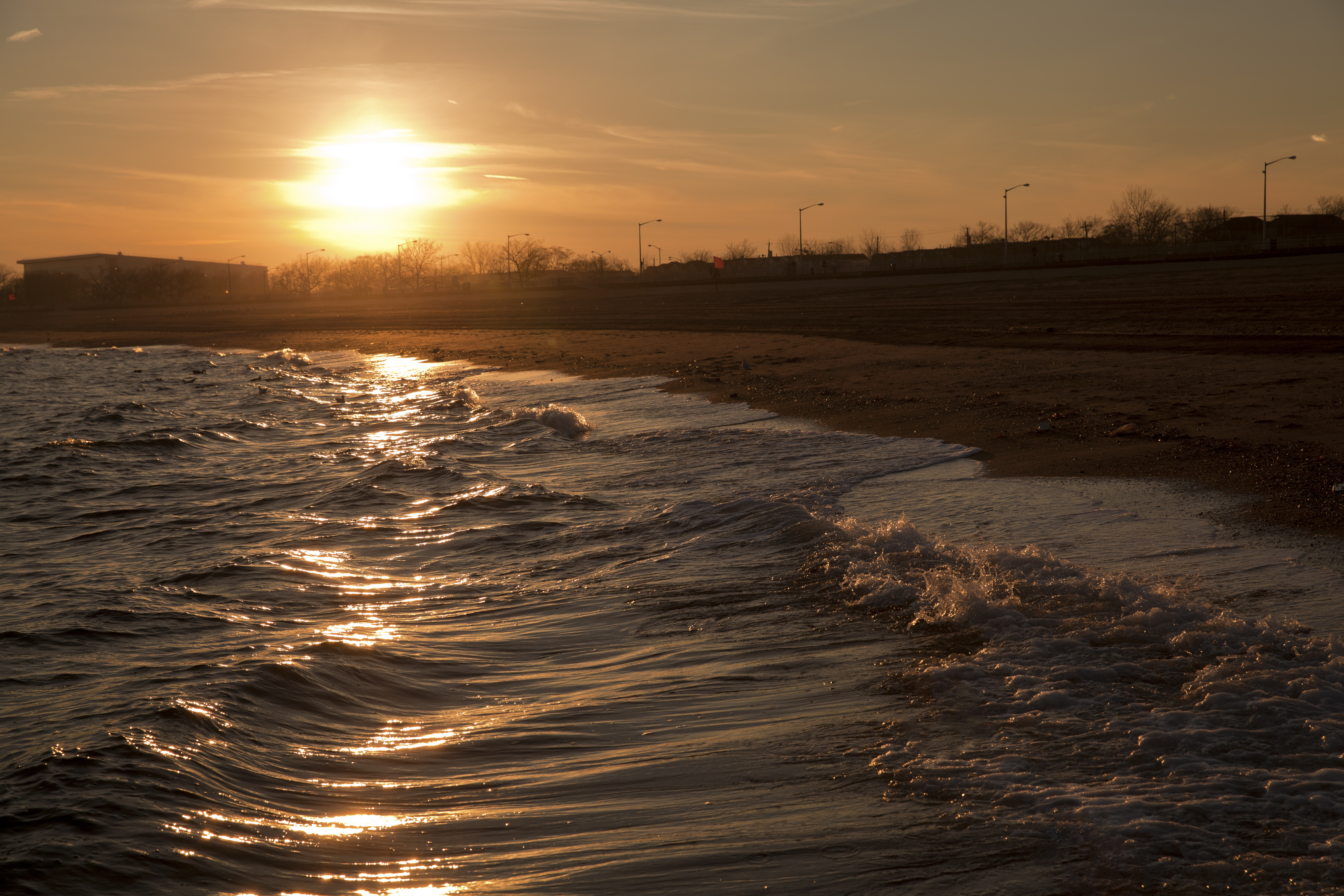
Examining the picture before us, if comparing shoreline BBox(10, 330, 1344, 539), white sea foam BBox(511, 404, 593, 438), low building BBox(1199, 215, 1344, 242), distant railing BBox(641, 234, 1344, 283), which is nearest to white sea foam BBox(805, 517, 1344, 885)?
shoreline BBox(10, 330, 1344, 539)

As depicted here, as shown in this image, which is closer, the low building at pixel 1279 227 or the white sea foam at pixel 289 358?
the white sea foam at pixel 289 358

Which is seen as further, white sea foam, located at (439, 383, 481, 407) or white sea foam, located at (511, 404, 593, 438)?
white sea foam, located at (439, 383, 481, 407)

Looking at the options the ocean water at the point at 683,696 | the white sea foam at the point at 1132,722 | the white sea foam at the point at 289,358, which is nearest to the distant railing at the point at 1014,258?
the white sea foam at the point at 289,358

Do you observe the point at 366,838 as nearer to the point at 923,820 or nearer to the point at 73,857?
the point at 73,857

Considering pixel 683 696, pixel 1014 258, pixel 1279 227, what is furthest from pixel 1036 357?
pixel 1279 227

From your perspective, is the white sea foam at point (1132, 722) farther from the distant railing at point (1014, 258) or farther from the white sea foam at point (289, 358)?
the distant railing at point (1014, 258)

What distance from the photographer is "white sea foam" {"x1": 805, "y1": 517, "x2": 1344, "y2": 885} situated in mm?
2830

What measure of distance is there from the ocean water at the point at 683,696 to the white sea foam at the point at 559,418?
434cm

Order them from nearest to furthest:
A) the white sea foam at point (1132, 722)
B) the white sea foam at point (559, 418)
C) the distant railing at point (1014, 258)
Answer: the white sea foam at point (1132, 722), the white sea foam at point (559, 418), the distant railing at point (1014, 258)

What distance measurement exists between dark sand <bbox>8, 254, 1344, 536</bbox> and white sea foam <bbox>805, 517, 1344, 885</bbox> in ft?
8.26

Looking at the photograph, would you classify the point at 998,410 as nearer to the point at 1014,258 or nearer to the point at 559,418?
the point at 559,418

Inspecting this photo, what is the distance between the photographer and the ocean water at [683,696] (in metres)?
2.87

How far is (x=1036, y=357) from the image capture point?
16.7 meters

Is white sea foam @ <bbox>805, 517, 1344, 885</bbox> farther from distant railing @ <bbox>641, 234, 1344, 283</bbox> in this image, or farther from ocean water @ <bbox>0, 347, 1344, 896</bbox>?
distant railing @ <bbox>641, 234, 1344, 283</bbox>
